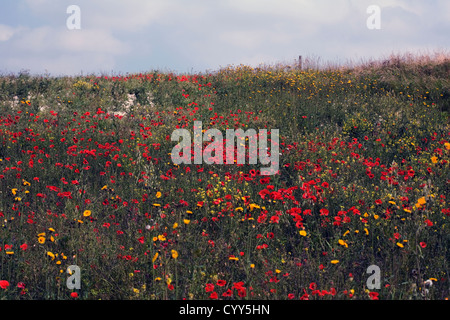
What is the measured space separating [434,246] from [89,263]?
11.0 ft

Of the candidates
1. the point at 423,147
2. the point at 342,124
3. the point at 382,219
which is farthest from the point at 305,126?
the point at 382,219

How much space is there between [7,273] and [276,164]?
4.13m

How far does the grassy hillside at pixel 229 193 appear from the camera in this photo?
3365 millimetres

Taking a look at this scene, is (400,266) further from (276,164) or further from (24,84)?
(24,84)

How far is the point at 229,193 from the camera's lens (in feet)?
16.4

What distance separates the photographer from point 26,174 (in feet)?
20.1

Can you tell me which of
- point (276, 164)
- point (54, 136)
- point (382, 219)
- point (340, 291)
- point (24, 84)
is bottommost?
point (340, 291)

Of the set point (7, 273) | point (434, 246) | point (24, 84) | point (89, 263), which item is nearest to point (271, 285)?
point (89, 263)

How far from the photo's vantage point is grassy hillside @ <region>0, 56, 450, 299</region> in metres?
3.37

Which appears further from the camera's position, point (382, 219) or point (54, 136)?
point (54, 136)
